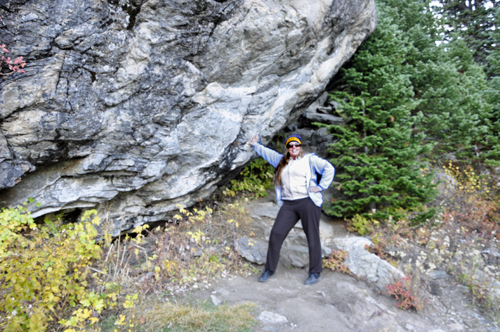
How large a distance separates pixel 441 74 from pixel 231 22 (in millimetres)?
6867

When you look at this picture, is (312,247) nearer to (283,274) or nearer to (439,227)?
(283,274)

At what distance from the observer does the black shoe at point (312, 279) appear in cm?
521

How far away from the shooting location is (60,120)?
4.08m

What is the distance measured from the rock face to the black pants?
1783 millimetres

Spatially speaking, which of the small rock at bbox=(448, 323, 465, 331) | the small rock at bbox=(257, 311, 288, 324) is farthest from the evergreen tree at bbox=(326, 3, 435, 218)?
the small rock at bbox=(257, 311, 288, 324)

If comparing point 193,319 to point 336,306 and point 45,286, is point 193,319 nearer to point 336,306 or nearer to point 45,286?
point 45,286

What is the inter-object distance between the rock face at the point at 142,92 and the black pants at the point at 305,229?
70.2 inches

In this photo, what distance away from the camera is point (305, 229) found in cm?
520

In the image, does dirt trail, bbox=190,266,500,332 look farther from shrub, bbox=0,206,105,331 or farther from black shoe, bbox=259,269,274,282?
shrub, bbox=0,206,105,331

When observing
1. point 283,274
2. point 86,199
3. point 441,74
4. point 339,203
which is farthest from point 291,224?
point 441,74

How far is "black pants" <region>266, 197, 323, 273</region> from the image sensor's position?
5121mm

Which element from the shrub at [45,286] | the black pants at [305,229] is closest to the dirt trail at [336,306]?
the black pants at [305,229]

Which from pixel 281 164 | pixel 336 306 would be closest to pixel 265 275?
pixel 336 306

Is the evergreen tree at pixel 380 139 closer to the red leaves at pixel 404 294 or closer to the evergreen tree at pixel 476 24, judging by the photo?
the red leaves at pixel 404 294
